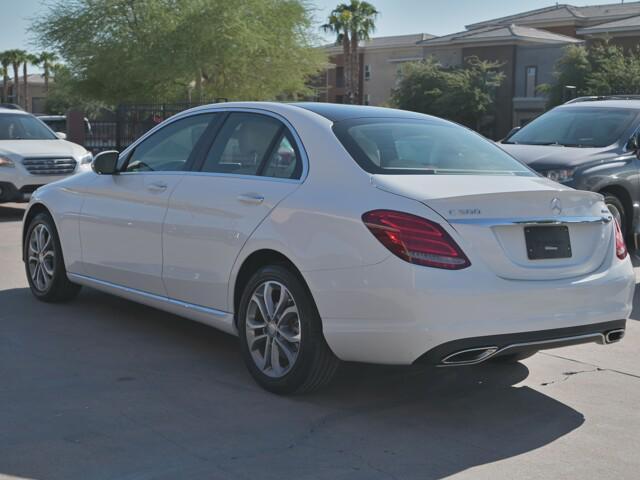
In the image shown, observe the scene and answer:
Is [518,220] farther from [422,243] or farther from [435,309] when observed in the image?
[435,309]

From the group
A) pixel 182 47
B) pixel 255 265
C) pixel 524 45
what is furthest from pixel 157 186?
pixel 524 45

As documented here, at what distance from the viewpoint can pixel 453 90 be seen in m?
55.6

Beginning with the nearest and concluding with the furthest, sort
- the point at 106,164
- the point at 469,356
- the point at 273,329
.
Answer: the point at 469,356, the point at 273,329, the point at 106,164

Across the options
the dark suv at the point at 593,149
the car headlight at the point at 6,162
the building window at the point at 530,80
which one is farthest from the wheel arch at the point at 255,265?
the building window at the point at 530,80

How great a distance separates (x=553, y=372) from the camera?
245 inches

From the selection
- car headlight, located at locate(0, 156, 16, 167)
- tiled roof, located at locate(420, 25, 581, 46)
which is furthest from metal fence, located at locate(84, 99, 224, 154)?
tiled roof, located at locate(420, 25, 581, 46)

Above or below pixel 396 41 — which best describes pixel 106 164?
below

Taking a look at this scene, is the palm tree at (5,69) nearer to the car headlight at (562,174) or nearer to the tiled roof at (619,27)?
the tiled roof at (619,27)

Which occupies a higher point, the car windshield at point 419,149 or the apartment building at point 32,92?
the apartment building at point 32,92

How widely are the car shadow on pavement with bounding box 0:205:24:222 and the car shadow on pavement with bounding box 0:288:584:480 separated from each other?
8470 mm

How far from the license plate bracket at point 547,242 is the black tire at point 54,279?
4.11 meters

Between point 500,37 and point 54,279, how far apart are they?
53.6m

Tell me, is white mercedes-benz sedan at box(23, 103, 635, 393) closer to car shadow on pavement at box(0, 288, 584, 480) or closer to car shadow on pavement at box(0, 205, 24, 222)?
car shadow on pavement at box(0, 288, 584, 480)

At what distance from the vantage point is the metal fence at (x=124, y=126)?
27.6 metres
